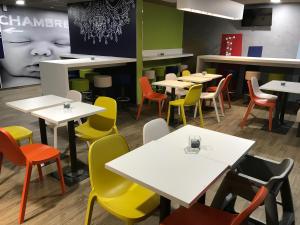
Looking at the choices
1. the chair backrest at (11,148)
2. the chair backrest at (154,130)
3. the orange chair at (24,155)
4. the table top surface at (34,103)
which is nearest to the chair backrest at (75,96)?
the table top surface at (34,103)

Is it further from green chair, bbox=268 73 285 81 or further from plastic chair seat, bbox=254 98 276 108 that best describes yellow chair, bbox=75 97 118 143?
green chair, bbox=268 73 285 81

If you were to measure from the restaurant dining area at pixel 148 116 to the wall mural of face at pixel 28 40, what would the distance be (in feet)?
0.10

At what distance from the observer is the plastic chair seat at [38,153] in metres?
2.22

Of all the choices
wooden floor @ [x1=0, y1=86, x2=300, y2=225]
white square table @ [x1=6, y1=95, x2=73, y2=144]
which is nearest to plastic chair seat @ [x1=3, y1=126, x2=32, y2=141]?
white square table @ [x1=6, y1=95, x2=73, y2=144]

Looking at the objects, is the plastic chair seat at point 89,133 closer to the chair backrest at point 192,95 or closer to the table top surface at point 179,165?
the table top surface at point 179,165

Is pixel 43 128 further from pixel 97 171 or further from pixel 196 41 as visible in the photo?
pixel 196 41

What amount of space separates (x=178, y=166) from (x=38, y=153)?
1439 mm

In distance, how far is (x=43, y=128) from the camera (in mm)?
2955

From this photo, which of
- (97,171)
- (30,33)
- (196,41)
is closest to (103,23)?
(30,33)

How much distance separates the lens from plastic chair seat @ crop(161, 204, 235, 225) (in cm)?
149

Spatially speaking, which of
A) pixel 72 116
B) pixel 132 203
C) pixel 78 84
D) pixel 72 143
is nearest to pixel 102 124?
pixel 72 143

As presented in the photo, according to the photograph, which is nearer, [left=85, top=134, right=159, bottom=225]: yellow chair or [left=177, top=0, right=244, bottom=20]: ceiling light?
[left=85, top=134, right=159, bottom=225]: yellow chair

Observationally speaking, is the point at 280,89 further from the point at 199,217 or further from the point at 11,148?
the point at 11,148

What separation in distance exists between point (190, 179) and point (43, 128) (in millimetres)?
2134
